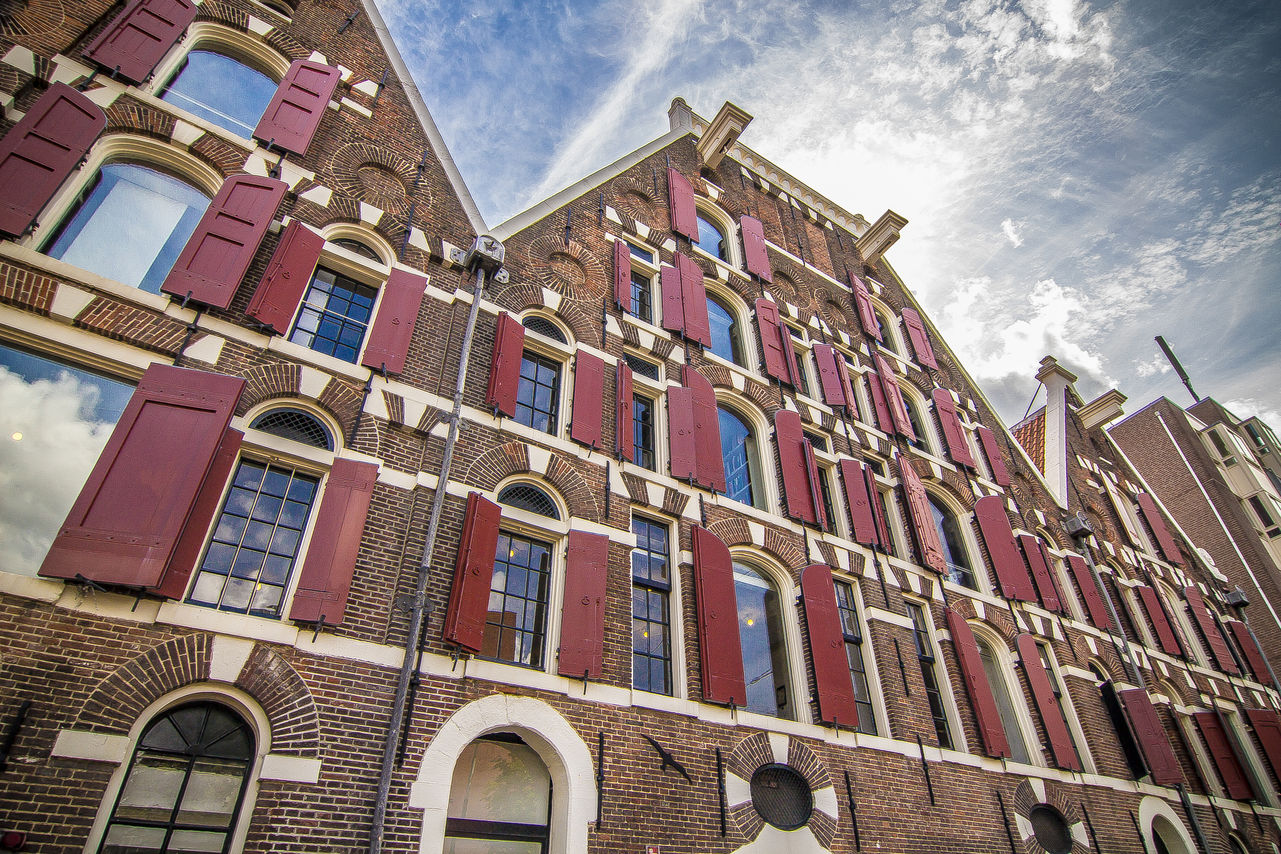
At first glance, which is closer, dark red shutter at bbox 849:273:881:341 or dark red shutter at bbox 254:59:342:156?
dark red shutter at bbox 254:59:342:156

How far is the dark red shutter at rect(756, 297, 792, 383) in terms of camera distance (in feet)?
48.6

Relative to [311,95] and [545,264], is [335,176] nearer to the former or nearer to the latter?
[311,95]

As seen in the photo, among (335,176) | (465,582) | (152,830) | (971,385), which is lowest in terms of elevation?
(152,830)

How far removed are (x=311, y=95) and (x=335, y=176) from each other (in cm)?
150

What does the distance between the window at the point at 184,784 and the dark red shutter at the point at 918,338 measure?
1846 centimetres

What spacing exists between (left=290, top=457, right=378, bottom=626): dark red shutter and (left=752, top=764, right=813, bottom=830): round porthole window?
606cm

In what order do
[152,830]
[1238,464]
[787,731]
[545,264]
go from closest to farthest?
[152,830] → [787,731] → [545,264] → [1238,464]

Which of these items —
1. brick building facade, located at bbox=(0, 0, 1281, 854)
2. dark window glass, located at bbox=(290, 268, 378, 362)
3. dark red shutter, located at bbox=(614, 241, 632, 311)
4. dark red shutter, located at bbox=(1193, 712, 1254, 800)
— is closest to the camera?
brick building facade, located at bbox=(0, 0, 1281, 854)

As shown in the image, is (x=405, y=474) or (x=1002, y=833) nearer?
(x=405, y=474)

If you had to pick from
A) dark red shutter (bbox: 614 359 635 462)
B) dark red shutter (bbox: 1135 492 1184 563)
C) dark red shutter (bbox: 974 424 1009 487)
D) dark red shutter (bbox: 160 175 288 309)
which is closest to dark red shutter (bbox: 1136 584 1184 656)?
dark red shutter (bbox: 1135 492 1184 563)

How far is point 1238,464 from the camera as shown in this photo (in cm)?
3158

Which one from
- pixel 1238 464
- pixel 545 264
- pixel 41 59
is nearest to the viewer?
pixel 41 59

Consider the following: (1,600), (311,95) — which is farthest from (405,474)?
(311,95)

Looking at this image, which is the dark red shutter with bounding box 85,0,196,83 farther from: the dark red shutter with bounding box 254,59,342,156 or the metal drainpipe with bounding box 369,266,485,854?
the metal drainpipe with bounding box 369,266,485,854
